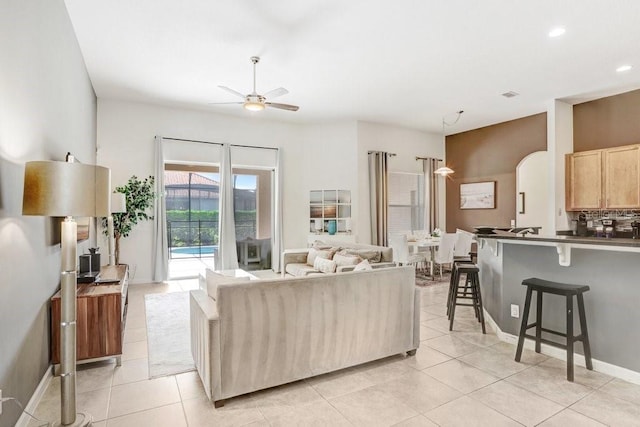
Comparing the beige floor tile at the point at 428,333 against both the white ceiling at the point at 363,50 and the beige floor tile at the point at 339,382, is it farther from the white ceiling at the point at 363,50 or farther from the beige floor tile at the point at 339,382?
the white ceiling at the point at 363,50

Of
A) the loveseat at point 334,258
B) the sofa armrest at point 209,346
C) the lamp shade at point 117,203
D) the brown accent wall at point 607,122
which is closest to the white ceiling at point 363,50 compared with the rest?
the brown accent wall at point 607,122

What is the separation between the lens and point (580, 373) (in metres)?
2.92

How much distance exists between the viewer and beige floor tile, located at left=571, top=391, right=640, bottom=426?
226cm

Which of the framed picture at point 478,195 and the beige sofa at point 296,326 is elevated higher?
the framed picture at point 478,195

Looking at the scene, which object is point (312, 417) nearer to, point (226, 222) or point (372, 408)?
point (372, 408)

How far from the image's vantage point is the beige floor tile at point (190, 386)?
261cm

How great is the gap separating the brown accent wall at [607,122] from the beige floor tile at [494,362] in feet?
16.2

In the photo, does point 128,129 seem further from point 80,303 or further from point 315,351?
point 315,351

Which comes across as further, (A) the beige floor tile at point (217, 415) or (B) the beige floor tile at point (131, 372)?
(B) the beige floor tile at point (131, 372)

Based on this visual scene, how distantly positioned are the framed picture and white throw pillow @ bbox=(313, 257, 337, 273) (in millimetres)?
4934

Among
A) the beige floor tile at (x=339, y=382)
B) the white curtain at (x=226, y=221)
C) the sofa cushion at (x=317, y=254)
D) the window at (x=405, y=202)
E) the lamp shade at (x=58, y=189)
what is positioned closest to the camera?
the lamp shade at (x=58, y=189)

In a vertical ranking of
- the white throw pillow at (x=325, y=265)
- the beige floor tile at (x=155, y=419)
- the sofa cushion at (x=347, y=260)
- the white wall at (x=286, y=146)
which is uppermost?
the white wall at (x=286, y=146)

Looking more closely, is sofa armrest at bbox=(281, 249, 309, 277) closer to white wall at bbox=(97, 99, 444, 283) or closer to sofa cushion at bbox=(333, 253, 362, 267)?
sofa cushion at bbox=(333, 253, 362, 267)

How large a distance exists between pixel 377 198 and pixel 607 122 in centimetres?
431
